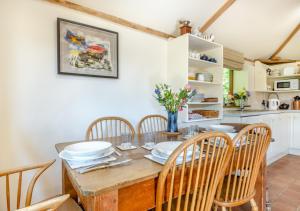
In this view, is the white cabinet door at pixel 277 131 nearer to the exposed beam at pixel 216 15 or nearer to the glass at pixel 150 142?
the exposed beam at pixel 216 15

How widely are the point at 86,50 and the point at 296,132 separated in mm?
4289

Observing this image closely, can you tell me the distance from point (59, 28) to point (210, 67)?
2.35 metres

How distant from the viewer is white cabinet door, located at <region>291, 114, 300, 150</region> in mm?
3898

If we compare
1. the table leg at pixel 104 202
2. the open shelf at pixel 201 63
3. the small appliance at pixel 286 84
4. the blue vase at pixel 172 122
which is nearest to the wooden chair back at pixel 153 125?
the blue vase at pixel 172 122

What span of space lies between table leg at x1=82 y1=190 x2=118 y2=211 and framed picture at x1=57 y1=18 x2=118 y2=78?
4.94 feet

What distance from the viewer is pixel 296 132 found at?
12.9 ft

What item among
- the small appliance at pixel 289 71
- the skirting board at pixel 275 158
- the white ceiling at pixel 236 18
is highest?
the white ceiling at pixel 236 18

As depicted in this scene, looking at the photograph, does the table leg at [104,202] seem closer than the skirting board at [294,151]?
Yes

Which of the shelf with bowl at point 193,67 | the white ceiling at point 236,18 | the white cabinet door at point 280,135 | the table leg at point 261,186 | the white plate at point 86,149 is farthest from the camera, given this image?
the white cabinet door at point 280,135

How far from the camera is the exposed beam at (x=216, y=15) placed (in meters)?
2.82

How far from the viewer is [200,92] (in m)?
3.28

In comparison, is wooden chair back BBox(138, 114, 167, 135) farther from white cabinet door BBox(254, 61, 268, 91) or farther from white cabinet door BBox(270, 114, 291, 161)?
white cabinet door BBox(254, 61, 268, 91)

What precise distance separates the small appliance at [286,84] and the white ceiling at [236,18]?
645 mm

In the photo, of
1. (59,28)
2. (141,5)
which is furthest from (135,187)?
(141,5)
